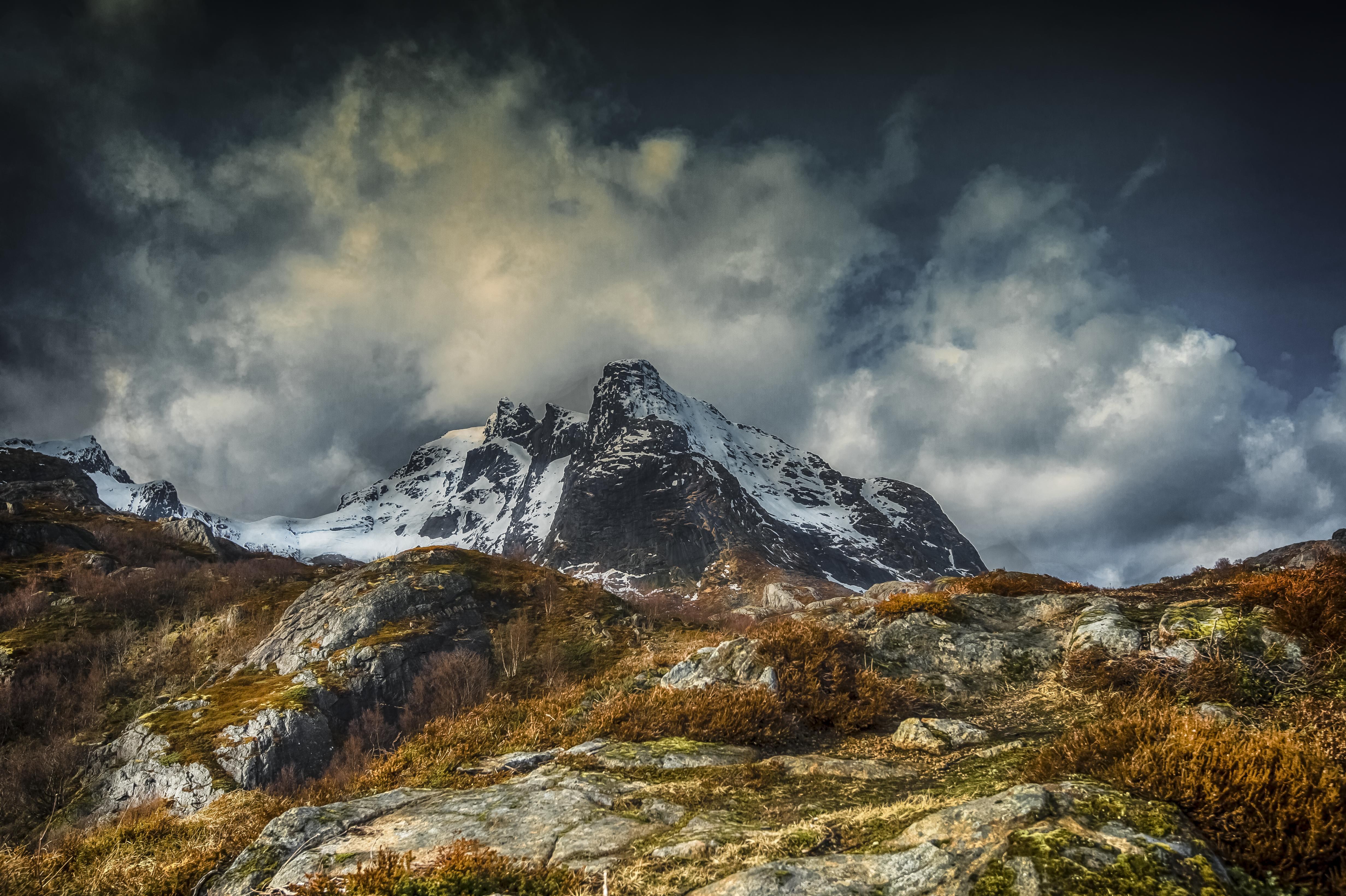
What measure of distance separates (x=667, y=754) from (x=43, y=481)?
135 meters

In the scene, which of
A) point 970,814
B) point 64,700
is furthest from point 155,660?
point 970,814

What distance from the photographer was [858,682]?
12320 millimetres

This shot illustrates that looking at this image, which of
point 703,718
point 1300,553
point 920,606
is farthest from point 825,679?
point 1300,553

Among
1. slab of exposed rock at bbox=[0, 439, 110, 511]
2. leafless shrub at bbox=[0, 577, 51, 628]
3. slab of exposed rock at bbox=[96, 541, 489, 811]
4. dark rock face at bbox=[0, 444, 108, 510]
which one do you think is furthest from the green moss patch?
dark rock face at bbox=[0, 444, 108, 510]

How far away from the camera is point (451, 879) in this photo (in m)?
5.45

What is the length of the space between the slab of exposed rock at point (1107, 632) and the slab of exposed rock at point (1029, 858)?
8278 mm

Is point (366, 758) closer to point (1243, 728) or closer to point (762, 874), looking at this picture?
point (762, 874)

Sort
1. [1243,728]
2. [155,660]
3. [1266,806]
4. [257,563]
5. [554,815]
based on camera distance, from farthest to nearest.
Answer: [257,563] → [155,660] → [554,815] → [1243,728] → [1266,806]

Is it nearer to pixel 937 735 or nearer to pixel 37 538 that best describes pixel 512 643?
pixel 937 735

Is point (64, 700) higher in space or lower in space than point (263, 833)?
higher

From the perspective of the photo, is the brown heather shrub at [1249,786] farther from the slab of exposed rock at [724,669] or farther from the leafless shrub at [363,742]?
the leafless shrub at [363,742]

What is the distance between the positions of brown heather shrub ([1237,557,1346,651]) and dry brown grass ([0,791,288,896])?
1592 cm

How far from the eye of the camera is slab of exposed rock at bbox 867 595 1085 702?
1320cm

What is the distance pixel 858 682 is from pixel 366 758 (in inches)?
658
